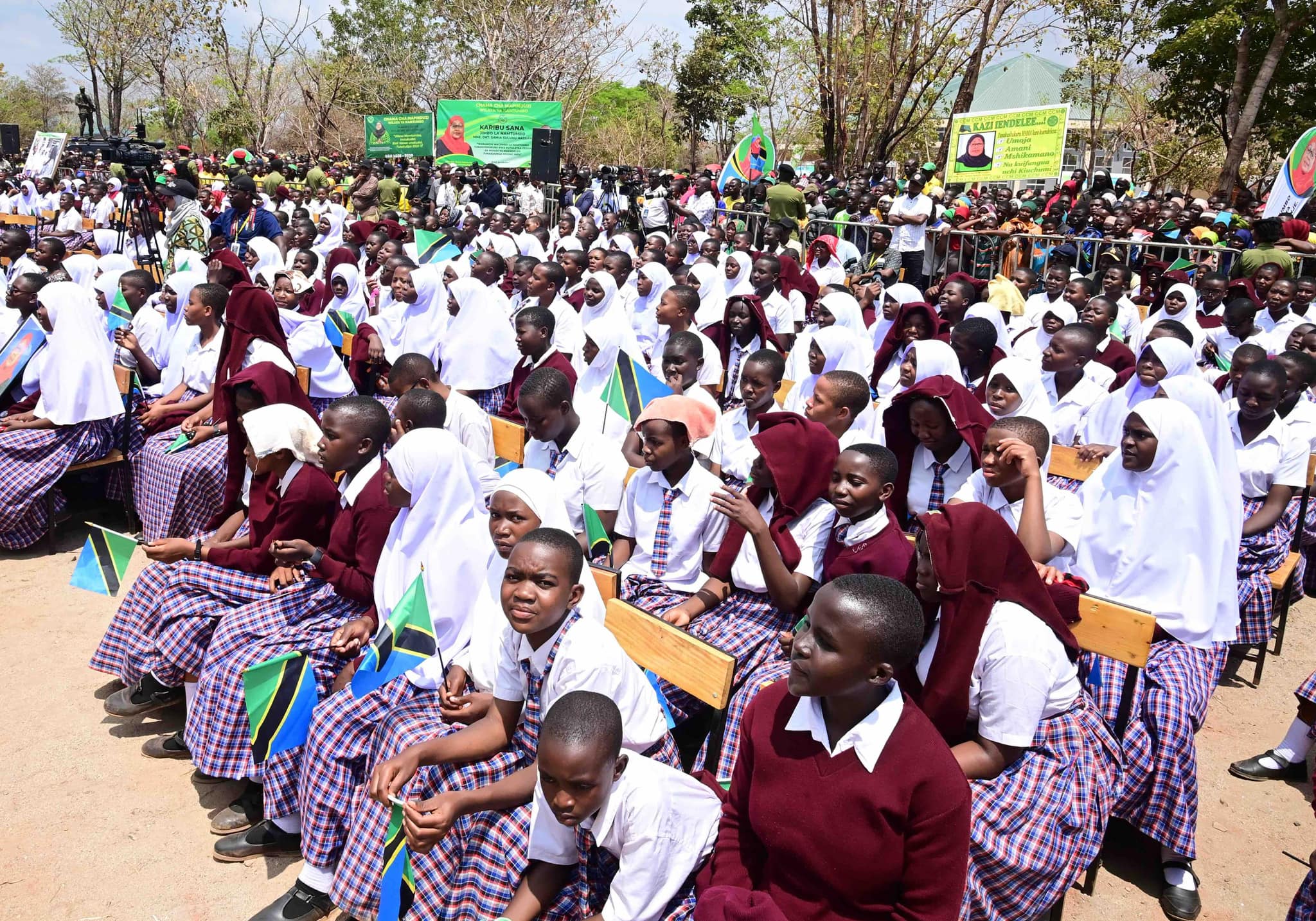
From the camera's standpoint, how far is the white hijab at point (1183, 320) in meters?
7.75

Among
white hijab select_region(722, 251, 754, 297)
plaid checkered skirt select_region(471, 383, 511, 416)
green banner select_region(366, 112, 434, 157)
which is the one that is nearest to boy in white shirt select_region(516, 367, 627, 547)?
plaid checkered skirt select_region(471, 383, 511, 416)

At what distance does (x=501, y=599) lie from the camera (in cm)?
302

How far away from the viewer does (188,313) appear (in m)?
6.14

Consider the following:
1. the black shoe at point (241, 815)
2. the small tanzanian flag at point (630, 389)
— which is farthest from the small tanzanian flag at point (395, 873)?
the small tanzanian flag at point (630, 389)

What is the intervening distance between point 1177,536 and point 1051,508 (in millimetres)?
587

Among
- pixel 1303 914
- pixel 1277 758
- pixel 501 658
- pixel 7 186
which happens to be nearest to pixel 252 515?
pixel 501 658

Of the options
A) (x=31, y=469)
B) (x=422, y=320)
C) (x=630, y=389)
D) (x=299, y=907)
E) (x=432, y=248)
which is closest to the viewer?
(x=299, y=907)

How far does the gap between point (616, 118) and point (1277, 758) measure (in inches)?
1876

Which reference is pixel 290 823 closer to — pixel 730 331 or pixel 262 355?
pixel 262 355

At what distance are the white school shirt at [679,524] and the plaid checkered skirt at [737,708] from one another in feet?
1.90

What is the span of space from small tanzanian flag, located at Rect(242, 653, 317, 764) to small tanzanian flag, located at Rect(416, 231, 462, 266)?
23.1 feet

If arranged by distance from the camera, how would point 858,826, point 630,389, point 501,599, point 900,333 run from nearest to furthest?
point 858,826
point 501,599
point 630,389
point 900,333

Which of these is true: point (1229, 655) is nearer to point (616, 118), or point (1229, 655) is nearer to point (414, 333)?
point (414, 333)

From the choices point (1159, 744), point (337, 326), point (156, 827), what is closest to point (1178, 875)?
point (1159, 744)
